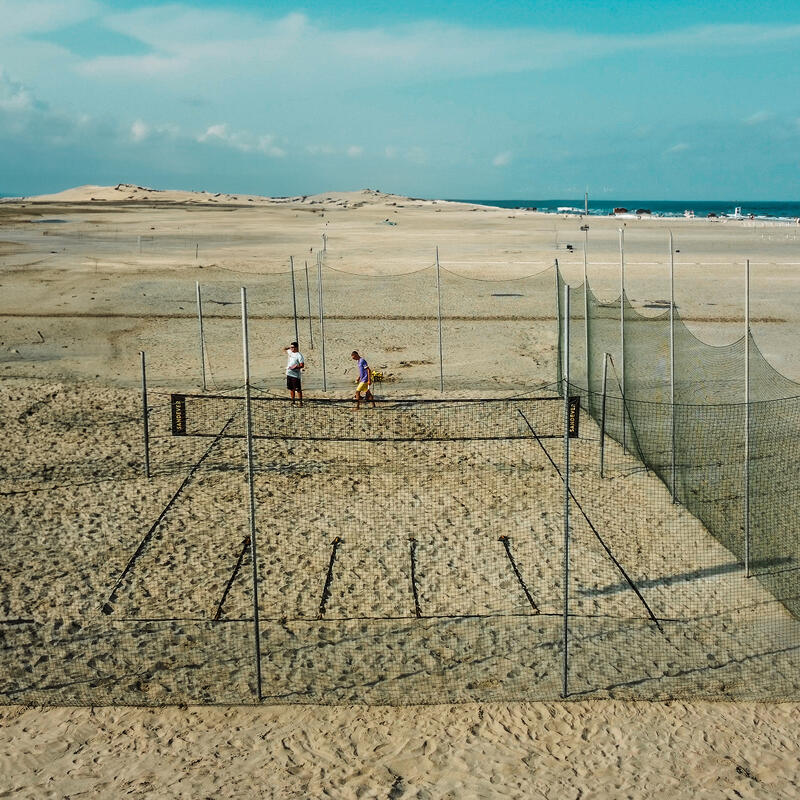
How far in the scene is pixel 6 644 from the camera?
845cm

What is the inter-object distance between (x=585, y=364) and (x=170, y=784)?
36.2 feet

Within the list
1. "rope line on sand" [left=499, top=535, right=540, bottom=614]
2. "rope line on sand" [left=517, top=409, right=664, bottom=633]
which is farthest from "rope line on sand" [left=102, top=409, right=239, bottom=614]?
"rope line on sand" [left=517, top=409, right=664, bottom=633]

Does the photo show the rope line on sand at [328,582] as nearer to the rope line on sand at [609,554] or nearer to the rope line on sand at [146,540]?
the rope line on sand at [146,540]

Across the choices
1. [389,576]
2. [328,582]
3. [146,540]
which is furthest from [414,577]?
[146,540]

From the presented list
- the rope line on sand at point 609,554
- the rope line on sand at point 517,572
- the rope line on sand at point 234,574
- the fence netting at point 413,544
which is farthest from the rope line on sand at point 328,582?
the rope line on sand at point 609,554

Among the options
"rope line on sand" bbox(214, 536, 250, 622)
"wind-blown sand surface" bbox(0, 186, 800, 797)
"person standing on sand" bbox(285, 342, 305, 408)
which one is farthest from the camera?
"person standing on sand" bbox(285, 342, 305, 408)

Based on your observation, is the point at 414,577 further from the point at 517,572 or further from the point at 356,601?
the point at 517,572

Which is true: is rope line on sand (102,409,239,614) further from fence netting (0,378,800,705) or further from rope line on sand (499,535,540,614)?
rope line on sand (499,535,540,614)

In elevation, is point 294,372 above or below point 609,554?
above

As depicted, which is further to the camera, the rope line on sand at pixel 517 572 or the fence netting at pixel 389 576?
the rope line on sand at pixel 517 572

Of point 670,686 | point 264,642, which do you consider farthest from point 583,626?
point 264,642

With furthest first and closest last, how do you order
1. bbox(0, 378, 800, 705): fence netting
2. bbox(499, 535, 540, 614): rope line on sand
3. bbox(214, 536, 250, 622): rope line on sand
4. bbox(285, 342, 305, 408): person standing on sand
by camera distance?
bbox(285, 342, 305, 408): person standing on sand
bbox(499, 535, 540, 614): rope line on sand
bbox(214, 536, 250, 622): rope line on sand
bbox(0, 378, 800, 705): fence netting

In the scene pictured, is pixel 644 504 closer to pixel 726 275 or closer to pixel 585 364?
pixel 585 364

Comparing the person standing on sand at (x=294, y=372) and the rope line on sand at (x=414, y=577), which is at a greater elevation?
the person standing on sand at (x=294, y=372)
